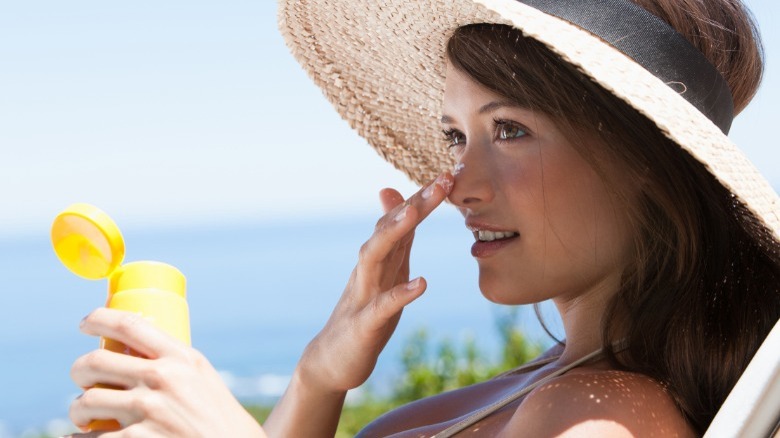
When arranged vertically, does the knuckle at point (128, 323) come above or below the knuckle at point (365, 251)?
below

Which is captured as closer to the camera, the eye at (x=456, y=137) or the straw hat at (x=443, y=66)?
the straw hat at (x=443, y=66)

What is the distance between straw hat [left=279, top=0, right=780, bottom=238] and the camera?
56.9 inches

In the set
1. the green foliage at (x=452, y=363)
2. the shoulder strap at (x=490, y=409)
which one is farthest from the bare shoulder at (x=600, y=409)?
the green foliage at (x=452, y=363)

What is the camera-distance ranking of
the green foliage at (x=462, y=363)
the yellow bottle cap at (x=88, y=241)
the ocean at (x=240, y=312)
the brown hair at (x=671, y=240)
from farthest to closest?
the ocean at (x=240, y=312)
the green foliage at (x=462, y=363)
the brown hair at (x=671, y=240)
the yellow bottle cap at (x=88, y=241)

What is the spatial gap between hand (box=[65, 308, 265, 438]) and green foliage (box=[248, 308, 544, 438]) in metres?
3.52

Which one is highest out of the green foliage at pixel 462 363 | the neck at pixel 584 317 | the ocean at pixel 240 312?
the ocean at pixel 240 312

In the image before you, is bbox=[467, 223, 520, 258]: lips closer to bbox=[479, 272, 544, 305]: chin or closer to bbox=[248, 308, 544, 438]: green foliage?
bbox=[479, 272, 544, 305]: chin

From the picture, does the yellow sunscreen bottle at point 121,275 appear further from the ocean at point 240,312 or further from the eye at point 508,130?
the ocean at point 240,312

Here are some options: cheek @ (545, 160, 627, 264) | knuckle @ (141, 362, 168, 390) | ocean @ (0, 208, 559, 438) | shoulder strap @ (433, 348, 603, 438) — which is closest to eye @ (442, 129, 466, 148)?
cheek @ (545, 160, 627, 264)

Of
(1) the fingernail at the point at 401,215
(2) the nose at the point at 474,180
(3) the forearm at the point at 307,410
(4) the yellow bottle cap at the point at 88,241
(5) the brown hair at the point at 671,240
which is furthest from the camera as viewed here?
(3) the forearm at the point at 307,410

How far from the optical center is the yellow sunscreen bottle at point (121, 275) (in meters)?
1.35

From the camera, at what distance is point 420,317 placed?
18.5 m

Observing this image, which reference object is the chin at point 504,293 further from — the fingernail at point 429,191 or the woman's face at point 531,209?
the fingernail at point 429,191

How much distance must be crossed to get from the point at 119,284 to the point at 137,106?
141 ft
